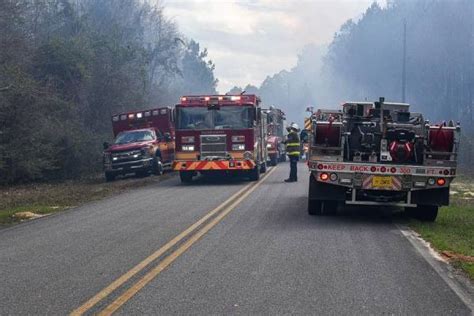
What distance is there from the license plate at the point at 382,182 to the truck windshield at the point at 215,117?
944 centimetres

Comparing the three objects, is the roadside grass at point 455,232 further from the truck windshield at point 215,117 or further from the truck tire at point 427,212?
the truck windshield at point 215,117

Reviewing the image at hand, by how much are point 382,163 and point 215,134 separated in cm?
940

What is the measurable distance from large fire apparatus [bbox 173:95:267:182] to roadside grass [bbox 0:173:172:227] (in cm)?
236

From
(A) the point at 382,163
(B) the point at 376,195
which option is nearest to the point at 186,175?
(B) the point at 376,195

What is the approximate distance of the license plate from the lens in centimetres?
1189

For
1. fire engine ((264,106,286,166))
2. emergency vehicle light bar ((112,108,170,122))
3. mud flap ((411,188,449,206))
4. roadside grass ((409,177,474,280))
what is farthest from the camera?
fire engine ((264,106,286,166))

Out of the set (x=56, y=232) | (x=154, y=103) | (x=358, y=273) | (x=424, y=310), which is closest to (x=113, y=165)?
(x=56, y=232)

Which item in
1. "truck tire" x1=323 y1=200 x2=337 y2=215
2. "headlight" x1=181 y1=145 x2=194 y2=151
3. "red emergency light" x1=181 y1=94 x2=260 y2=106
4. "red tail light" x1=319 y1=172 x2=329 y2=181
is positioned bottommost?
"truck tire" x1=323 y1=200 x2=337 y2=215

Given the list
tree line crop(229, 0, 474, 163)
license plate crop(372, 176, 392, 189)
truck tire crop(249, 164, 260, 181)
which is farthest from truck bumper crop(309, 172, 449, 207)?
tree line crop(229, 0, 474, 163)

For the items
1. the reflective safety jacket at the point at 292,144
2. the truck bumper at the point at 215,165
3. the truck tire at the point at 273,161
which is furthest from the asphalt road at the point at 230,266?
the truck tire at the point at 273,161

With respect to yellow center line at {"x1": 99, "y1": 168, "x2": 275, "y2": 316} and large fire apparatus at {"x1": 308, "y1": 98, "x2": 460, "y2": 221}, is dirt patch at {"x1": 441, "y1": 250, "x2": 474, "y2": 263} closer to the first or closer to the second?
large fire apparatus at {"x1": 308, "y1": 98, "x2": 460, "y2": 221}

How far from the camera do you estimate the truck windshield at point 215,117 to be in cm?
2102

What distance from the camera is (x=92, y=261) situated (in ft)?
27.3

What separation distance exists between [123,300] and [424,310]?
9.40 feet
